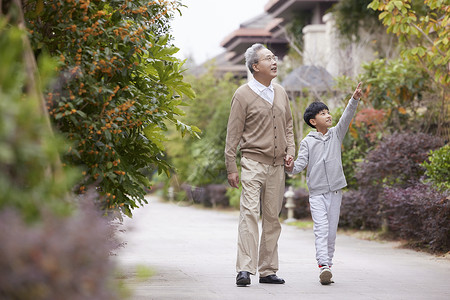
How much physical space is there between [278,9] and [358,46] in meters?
8.29

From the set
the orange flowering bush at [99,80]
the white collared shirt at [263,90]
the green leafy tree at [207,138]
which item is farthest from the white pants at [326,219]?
the green leafy tree at [207,138]

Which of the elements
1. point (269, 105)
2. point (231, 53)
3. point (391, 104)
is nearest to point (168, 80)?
point (269, 105)

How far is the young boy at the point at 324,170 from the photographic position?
762 cm

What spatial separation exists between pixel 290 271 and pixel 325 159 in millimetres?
1463

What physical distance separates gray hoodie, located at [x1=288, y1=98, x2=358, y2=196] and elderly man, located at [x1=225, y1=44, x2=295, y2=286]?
342mm

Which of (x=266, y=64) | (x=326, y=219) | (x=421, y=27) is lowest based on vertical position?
(x=326, y=219)

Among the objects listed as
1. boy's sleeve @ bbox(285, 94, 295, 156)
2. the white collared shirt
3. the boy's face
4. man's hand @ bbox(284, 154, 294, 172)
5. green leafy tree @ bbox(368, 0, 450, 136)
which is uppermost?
green leafy tree @ bbox(368, 0, 450, 136)

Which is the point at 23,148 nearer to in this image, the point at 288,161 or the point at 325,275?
the point at 325,275

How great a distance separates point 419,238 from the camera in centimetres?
1170

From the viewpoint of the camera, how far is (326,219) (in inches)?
302

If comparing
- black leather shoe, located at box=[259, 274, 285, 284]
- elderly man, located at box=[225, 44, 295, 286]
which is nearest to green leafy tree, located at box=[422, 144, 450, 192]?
elderly man, located at box=[225, 44, 295, 286]

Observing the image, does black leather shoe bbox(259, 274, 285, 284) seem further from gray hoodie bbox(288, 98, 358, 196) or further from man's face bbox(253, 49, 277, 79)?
man's face bbox(253, 49, 277, 79)

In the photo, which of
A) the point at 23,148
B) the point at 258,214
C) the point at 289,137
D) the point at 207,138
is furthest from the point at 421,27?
the point at 207,138

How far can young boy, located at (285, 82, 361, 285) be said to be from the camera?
7.62 metres
